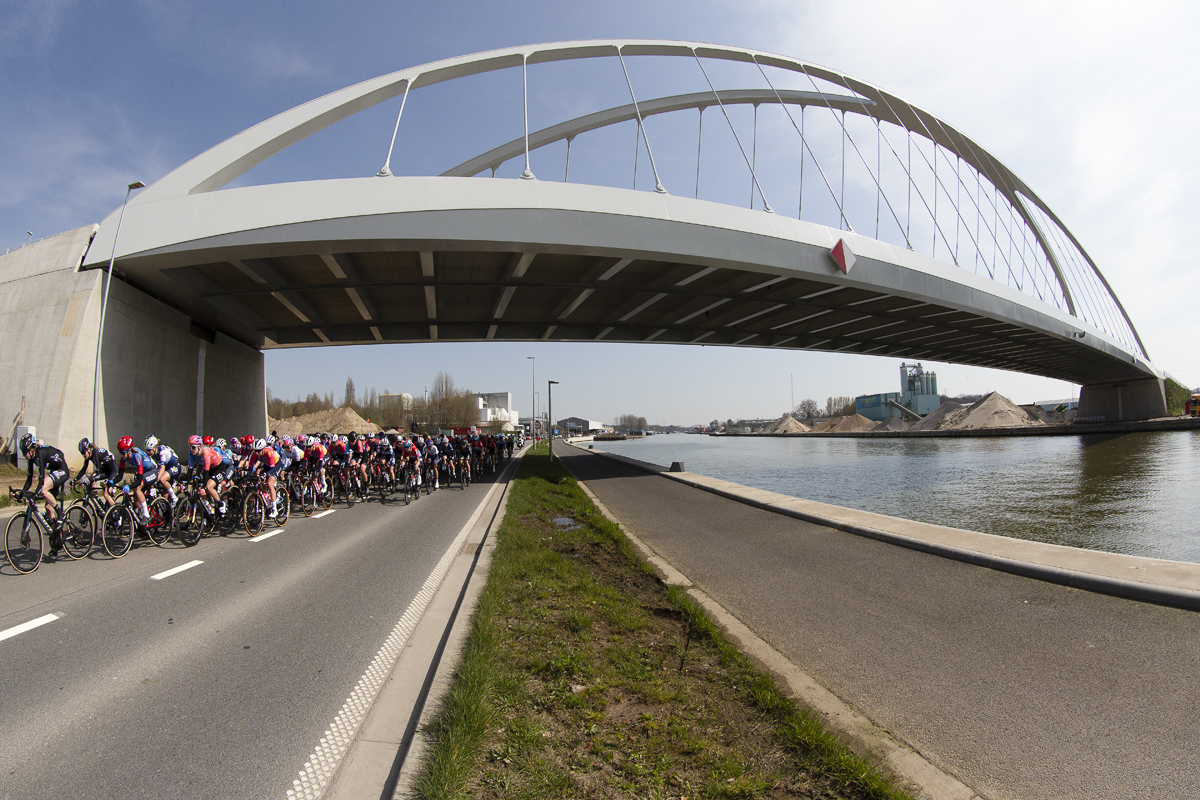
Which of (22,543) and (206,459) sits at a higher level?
(206,459)

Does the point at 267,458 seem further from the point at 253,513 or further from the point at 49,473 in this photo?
the point at 49,473

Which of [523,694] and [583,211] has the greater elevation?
[583,211]

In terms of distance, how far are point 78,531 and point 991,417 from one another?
9874 centimetres

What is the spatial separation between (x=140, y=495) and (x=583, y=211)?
534 inches

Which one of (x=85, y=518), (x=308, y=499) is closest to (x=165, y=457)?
(x=85, y=518)

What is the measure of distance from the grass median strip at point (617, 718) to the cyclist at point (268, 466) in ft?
23.4

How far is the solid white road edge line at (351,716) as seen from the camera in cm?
255

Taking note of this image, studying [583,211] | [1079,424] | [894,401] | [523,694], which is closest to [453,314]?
[583,211]

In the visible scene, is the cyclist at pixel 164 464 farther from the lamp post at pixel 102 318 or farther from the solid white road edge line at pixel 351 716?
the lamp post at pixel 102 318

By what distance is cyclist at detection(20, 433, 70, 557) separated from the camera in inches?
282

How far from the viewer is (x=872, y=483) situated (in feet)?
72.5

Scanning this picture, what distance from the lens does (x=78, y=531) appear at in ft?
25.3

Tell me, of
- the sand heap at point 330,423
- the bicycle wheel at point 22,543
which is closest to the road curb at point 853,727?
the bicycle wheel at point 22,543

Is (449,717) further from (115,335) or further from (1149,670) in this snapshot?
(115,335)
